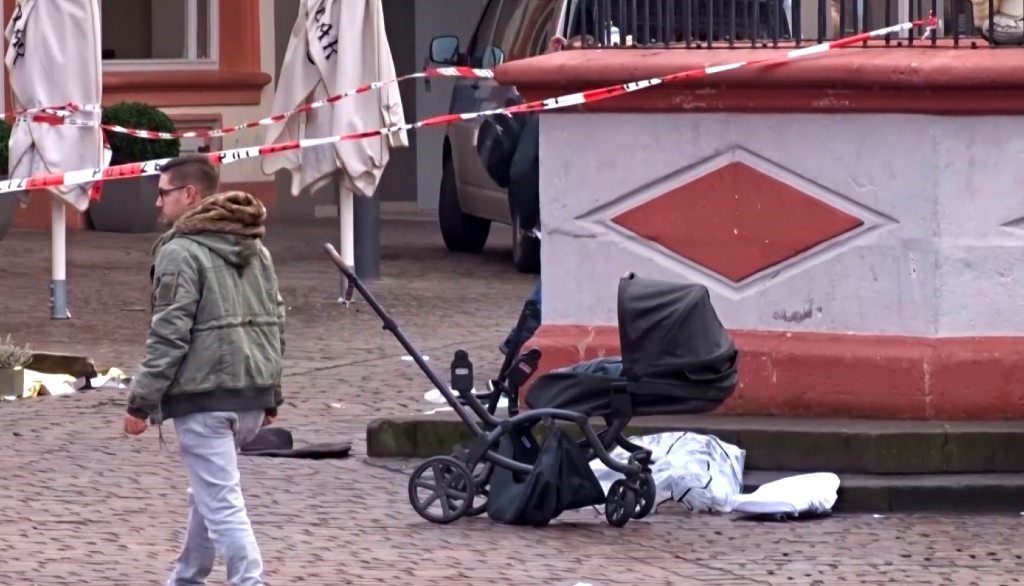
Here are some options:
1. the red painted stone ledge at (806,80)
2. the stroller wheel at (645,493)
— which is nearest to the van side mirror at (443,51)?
the red painted stone ledge at (806,80)

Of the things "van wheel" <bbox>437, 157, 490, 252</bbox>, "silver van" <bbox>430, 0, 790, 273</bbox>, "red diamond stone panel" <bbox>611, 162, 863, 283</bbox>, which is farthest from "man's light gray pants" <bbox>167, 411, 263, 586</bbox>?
"van wheel" <bbox>437, 157, 490, 252</bbox>

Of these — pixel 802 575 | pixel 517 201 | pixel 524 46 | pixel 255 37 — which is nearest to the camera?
pixel 802 575

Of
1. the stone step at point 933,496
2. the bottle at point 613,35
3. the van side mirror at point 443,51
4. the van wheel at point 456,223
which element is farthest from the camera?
the van wheel at point 456,223

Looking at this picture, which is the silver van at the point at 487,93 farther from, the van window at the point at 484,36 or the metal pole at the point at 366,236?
the metal pole at the point at 366,236

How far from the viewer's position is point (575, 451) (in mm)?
8109

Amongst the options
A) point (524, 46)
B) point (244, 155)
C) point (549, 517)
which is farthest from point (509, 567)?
point (524, 46)

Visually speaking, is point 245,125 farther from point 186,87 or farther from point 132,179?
point 186,87

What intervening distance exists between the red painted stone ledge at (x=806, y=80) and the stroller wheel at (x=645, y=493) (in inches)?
72.2

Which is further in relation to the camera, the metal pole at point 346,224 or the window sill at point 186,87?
the window sill at point 186,87

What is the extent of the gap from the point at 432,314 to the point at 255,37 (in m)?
6.87

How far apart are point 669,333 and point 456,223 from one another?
9739 millimetres

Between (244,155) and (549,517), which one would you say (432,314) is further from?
(549,517)

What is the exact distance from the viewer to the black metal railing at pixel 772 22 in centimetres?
933

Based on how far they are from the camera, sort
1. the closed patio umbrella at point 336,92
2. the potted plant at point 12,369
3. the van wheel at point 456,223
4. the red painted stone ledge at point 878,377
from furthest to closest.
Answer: the van wheel at point 456,223, the closed patio umbrella at point 336,92, the potted plant at point 12,369, the red painted stone ledge at point 878,377
